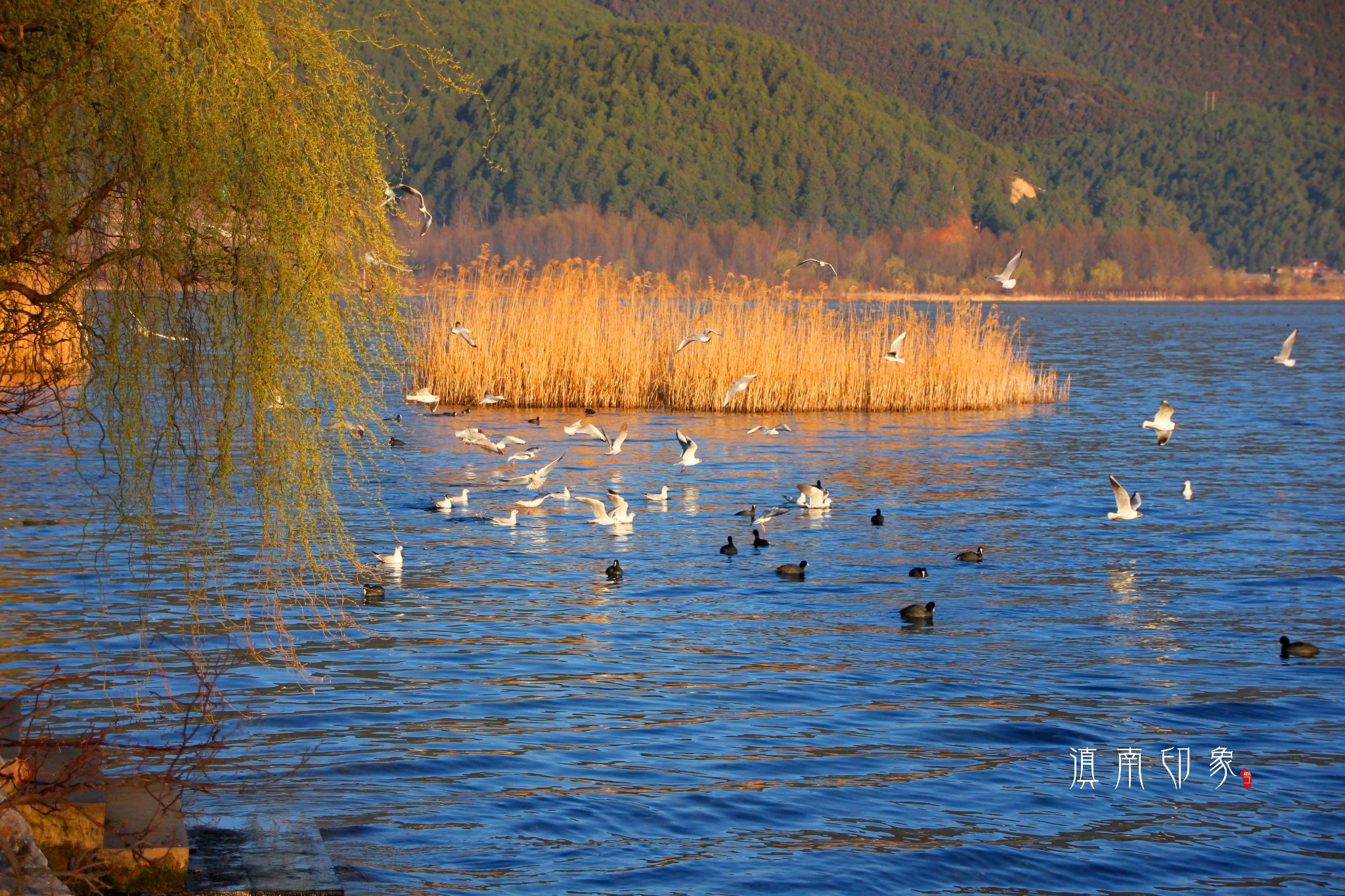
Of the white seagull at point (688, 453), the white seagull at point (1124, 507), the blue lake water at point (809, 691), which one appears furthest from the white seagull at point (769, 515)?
the white seagull at point (1124, 507)

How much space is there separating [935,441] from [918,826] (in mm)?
19287

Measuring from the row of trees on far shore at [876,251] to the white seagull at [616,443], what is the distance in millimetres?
103439

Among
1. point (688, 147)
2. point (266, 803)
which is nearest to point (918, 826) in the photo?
point (266, 803)

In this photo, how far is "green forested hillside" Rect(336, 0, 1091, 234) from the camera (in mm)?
146375

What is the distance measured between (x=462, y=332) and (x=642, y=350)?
3.62 meters

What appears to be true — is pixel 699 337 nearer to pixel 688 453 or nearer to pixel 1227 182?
pixel 688 453

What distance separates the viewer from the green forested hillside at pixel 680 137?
146m

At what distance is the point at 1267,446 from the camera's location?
92.1 feet

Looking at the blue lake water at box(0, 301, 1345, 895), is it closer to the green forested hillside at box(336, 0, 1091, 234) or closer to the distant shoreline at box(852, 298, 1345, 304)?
the green forested hillside at box(336, 0, 1091, 234)

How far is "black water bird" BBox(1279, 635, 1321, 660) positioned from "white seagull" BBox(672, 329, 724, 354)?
54.4 ft

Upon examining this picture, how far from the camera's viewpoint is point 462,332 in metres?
27.2

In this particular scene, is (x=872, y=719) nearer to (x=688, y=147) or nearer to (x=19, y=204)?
(x=19, y=204)

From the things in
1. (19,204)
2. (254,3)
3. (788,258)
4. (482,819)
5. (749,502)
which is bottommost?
(482,819)

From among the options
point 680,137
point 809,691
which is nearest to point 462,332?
point 809,691
